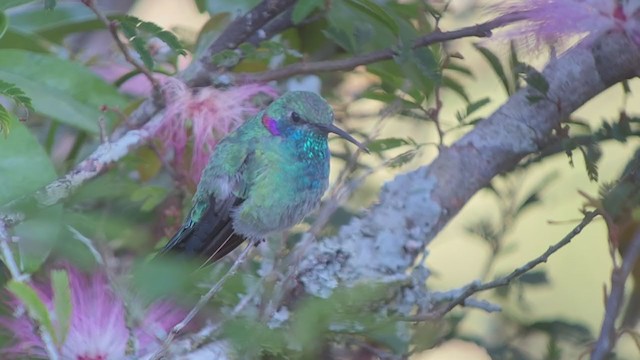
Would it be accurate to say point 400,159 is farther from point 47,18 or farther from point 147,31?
point 47,18

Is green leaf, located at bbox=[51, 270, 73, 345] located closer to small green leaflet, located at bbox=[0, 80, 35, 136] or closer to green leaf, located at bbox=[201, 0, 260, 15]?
small green leaflet, located at bbox=[0, 80, 35, 136]

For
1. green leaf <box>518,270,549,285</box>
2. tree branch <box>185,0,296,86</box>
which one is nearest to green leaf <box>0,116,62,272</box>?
tree branch <box>185,0,296,86</box>

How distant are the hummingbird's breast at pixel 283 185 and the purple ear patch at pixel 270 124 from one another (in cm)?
2

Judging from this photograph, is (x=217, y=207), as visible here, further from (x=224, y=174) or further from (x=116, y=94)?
(x=116, y=94)

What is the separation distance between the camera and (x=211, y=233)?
1.03m

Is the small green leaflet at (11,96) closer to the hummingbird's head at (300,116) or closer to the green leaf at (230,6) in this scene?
the hummingbird's head at (300,116)

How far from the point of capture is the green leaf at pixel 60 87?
1158mm

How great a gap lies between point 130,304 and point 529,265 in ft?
1.15

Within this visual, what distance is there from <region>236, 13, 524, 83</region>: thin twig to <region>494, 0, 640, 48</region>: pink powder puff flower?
22mm

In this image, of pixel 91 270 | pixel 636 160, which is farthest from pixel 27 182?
pixel 636 160

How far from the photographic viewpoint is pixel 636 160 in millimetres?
1097

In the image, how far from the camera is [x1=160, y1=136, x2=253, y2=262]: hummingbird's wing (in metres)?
1.03

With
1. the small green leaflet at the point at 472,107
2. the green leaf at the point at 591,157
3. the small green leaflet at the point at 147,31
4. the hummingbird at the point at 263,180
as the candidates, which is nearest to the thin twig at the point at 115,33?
the small green leaflet at the point at 147,31

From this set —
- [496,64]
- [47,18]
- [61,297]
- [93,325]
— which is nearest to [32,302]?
[61,297]
